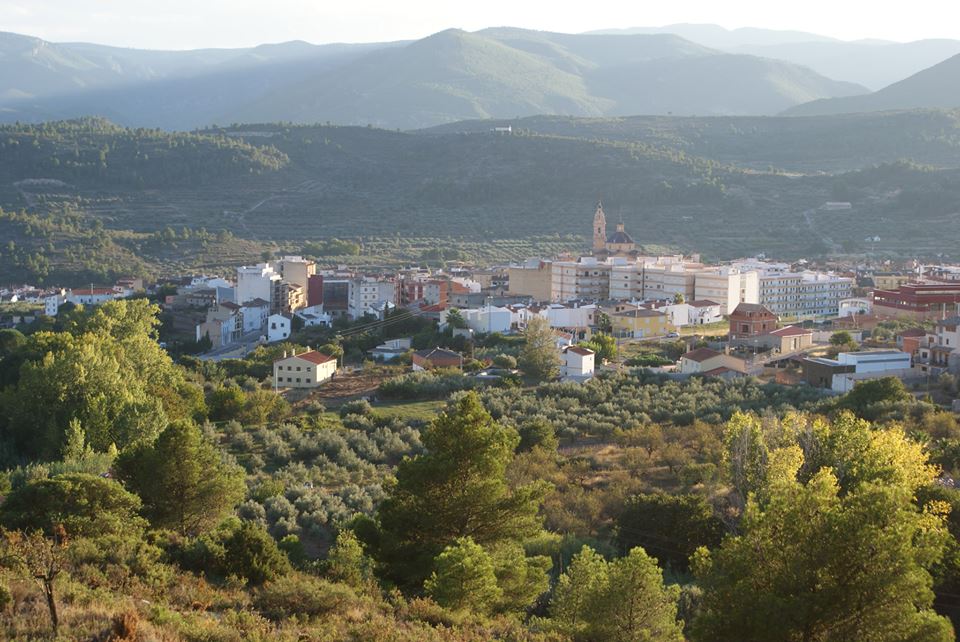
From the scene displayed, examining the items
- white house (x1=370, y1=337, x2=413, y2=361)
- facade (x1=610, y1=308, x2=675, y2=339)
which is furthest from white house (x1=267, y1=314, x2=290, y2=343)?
facade (x1=610, y1=308, x2=675, y2=339)

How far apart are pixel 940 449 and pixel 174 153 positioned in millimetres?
76327

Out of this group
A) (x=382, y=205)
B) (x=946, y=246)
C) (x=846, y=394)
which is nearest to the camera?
(x=846, y=394)

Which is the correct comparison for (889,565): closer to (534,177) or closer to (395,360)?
(395,360)

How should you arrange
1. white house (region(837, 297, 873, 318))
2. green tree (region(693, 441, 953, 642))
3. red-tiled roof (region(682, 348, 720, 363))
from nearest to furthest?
green tree (region(693, 441, 953, 642))
red-tiled roof (region(682, 348, 720, 363))
white house (region(837, 297, 873, 318))

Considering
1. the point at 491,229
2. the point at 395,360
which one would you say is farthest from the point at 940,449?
the point at 491,229

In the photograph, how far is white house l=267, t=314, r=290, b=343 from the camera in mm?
41125

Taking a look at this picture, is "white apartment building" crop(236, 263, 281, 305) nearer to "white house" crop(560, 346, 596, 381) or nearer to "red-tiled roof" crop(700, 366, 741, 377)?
"white house" crop(560, 346, 596, 381)

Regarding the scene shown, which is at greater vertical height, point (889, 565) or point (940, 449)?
point (889, 565)

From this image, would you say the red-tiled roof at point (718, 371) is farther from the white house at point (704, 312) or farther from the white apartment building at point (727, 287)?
the white apartment building at point (727, 287)

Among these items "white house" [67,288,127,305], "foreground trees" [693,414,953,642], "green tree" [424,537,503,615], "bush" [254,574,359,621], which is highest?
"foreground trees" [693,414,953,642]

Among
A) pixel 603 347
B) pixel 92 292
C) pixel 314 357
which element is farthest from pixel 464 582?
pixel 92 292

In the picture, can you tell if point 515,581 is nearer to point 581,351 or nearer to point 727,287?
point 581,351

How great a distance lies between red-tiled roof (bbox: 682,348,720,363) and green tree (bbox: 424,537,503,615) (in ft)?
64.0

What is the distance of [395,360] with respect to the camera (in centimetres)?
3384
